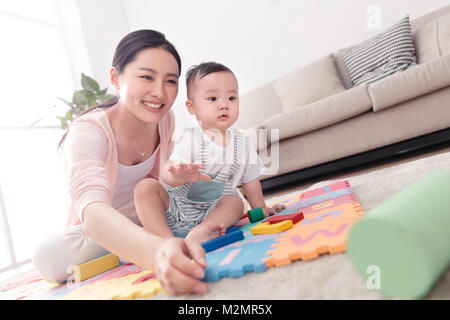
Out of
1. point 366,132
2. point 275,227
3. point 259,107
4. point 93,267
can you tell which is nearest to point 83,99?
point 259,107

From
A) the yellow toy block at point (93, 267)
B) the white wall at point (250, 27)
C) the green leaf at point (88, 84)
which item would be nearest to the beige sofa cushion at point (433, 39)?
the white wall at point (250, 27)

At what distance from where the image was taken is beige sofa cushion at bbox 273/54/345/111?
234 centimetres

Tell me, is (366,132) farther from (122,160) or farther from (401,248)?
(401,248)

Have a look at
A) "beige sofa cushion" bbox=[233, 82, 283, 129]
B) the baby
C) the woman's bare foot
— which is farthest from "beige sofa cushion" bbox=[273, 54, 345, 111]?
the woman's bare foot

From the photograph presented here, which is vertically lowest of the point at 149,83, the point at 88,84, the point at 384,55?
the point at 149,83

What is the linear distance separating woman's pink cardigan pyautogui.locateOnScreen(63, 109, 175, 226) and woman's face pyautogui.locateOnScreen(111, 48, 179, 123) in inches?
4.7

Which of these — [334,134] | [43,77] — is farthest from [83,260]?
[43,77]

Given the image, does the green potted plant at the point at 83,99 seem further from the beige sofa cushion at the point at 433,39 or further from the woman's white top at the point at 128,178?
the beige sofa cushion at the point at 433,39

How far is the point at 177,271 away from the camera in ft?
1.67

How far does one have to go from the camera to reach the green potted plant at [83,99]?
104 inches

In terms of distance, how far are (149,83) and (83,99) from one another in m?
1.94

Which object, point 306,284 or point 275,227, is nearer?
point 306,284

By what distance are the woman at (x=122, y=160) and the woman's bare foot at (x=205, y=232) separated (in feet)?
0.60
